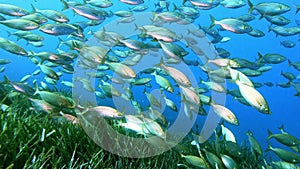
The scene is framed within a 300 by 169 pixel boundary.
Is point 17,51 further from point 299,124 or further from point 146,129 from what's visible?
point 299,124

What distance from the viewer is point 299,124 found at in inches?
1407

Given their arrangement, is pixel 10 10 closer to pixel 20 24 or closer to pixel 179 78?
pixel 20 24

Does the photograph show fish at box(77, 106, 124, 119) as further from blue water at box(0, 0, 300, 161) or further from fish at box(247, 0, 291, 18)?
blue water at box(0, 0, 300, 161)

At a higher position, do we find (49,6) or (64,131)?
(64,131)

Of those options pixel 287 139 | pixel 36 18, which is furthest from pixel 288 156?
pixel 36 18

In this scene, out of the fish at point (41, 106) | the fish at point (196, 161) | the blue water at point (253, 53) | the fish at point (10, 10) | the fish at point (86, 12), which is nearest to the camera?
the fish at point (196, 161)

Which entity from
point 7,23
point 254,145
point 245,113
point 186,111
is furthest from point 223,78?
point 245,113

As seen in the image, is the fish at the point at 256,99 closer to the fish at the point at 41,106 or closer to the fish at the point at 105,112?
the fish at the point at 105,112

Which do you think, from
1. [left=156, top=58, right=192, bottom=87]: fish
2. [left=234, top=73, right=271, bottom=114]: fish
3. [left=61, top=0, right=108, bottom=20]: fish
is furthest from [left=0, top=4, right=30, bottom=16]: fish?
[left=234, top=73, right=271, bottom=114]: fish

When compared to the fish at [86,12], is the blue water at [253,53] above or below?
below

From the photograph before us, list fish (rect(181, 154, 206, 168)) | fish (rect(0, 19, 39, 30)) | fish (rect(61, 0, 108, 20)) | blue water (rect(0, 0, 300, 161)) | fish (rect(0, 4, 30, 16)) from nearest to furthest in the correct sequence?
fish (rect(181, 154, 206, 168))
fish (rect(0, 19, 39, 30))
fish (rect(0, 4, 30, 16))
fish (rect(61, 0, 108, 20))
blue water (rect(0, 0, 300, 161))

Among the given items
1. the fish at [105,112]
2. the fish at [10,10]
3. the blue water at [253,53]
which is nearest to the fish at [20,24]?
the fish at [10,10]

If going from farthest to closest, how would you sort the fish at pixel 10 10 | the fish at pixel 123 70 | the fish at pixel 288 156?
the fish at pixel 10 10
the fish at pixel 123 70
the fish at pixel 288 156

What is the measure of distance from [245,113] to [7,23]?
94.5ft
